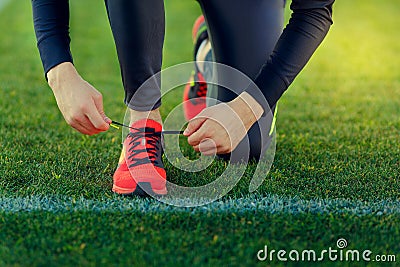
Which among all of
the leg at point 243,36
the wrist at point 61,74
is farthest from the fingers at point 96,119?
the leg at point 243,36

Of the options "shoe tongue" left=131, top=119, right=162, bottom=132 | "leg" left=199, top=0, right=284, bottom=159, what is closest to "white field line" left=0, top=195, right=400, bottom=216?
"shoe tongue" left=131, top=119, right=162, bottom=132

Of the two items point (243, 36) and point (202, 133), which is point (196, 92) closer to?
point (243, 36)

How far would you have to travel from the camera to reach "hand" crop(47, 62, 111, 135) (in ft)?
5.25

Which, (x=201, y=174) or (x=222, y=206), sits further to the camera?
(x=201, y=174)

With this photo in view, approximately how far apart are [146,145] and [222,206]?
13.3 inches

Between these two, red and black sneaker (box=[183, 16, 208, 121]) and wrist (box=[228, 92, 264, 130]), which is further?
red and black sneaker (box=[183, 16, 208, 121])

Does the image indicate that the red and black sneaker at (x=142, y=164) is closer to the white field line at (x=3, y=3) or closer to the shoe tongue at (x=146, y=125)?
the shoe tongue at (x=146, y=125)

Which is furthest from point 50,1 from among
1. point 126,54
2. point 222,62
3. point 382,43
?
point 382,43

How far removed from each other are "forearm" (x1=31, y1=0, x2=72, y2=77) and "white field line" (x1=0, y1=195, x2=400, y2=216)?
0.37 meters

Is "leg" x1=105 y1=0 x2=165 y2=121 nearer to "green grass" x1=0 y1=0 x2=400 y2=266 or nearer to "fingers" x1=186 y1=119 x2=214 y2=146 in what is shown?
"green grass" x1=0 y1=0 x2=400 y2=266

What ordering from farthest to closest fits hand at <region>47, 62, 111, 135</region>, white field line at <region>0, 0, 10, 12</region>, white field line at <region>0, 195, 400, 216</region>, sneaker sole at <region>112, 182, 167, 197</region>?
white field line at <region>0, 0, 10, 12</region>
sneaker sole at <region>112, 182, 167, 197</region>
white field line at <region>0, 195, 400, 216</region>
hand at <region>47, 62, 111, 135</region>

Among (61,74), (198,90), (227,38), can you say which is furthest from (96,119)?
(198,90)

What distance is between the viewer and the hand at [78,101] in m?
1.60

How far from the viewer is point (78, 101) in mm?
1598
